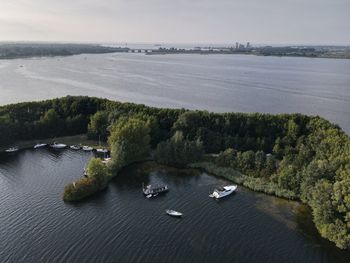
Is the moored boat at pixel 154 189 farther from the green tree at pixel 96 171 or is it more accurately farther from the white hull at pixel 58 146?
the white hull at pixel 58 146

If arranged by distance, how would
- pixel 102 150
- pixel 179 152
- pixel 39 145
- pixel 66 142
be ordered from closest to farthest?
pixel 179 152, pixel 102 150, pixel 39 145, pixel 66 142

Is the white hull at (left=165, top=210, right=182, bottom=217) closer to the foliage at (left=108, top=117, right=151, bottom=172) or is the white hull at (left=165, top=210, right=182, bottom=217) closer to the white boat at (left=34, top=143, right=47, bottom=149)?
the foliage at (left=108, top=117, right=151, bottom=172)

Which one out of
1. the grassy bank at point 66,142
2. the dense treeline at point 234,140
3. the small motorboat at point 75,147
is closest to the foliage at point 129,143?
the dense treeline at point 234,140

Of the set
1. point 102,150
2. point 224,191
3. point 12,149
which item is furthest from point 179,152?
point 12,149

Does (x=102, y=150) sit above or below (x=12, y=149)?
above

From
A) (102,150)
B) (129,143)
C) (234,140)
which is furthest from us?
(102,150)

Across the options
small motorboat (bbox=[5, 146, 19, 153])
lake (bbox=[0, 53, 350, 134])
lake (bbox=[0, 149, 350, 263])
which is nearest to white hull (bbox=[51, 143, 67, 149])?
small motorboat (bbox=[5, 146, 19, 153])

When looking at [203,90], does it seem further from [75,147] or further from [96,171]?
[96,171]
